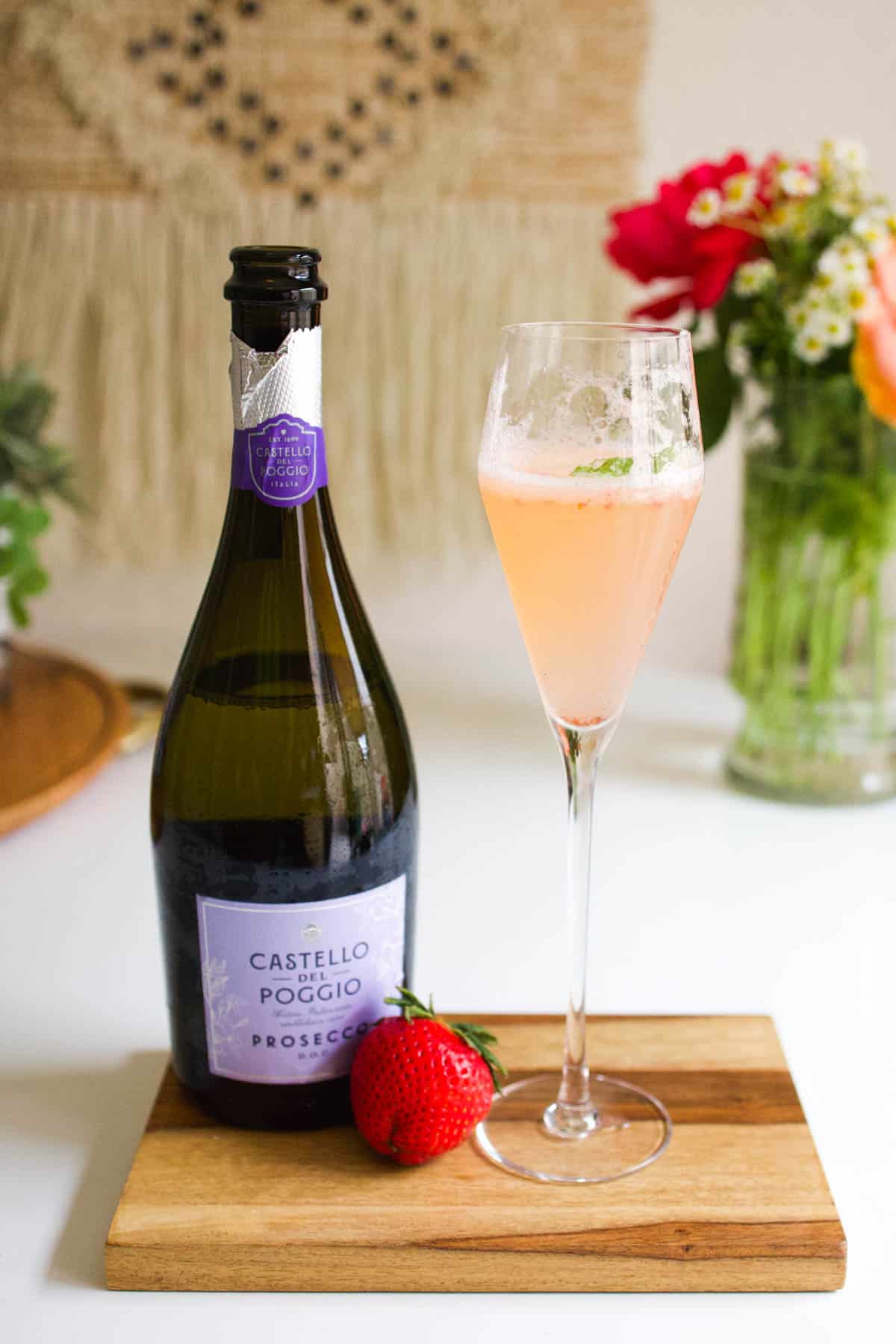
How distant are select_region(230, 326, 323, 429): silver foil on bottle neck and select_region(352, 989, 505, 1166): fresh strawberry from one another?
0.98 ft

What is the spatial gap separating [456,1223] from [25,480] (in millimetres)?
968

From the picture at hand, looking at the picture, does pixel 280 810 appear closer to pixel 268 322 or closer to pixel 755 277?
pixel 268 322

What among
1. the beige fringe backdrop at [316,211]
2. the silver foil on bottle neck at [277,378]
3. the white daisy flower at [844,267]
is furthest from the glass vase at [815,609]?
the silver foil on bottle neck at [277,378]

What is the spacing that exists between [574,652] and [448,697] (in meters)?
0.88

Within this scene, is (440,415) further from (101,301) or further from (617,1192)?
(617,1192)

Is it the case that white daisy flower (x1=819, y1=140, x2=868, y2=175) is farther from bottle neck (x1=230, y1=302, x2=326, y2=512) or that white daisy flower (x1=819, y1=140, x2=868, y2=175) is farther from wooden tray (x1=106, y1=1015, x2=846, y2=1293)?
wooden tray (x1=106, y1=1015, x2=846, y2=1293)

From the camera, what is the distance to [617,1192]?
26.6 inches

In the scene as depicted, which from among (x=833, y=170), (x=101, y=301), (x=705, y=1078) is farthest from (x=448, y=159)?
(x=705, y=1078)

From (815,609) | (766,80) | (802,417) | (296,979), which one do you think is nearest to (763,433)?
(802,417)

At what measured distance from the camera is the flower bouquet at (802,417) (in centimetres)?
113

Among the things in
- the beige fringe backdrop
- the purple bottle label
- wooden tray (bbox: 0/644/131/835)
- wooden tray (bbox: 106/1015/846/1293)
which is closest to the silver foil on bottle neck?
the purple bottle label

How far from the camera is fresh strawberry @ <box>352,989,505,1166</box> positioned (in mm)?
673

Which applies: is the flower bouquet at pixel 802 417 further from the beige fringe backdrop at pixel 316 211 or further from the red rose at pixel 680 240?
the beige fringe backdrop at pixel 316 211

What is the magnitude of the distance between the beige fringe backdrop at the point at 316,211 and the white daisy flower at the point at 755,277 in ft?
1.48
